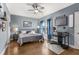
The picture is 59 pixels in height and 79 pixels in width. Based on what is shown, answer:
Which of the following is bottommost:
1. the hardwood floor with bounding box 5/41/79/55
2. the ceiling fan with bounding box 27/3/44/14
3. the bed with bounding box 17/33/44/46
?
the hardwood floor with bounding box 5/41/79/55

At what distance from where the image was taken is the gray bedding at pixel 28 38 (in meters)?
1.74

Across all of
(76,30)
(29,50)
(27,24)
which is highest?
(27,24)

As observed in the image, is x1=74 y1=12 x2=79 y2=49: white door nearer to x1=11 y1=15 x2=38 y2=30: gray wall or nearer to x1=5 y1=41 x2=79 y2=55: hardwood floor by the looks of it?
x1=5 y1=41 x2=79 y2=55: hardwood floor

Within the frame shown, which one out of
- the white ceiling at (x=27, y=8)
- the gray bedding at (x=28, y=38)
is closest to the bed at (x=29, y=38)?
the gray bedding at (x=28, y=38)

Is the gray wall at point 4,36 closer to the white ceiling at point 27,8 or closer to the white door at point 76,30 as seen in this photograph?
the white ceiling at point 27,8

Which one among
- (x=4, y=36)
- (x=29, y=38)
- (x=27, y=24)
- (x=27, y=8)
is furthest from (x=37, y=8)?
(x=4, y=36)

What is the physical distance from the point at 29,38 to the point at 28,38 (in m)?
0.02

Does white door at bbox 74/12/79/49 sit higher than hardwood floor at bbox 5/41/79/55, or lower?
higher

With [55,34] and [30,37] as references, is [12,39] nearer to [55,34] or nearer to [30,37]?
[30,37]

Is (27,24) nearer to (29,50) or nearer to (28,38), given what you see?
(28,38)

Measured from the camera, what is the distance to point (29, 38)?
179 cm

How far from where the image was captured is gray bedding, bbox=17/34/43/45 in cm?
174

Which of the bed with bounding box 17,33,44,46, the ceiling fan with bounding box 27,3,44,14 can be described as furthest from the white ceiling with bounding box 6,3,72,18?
the bed with bounding box 17,33,44,46

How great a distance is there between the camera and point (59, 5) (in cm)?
168
